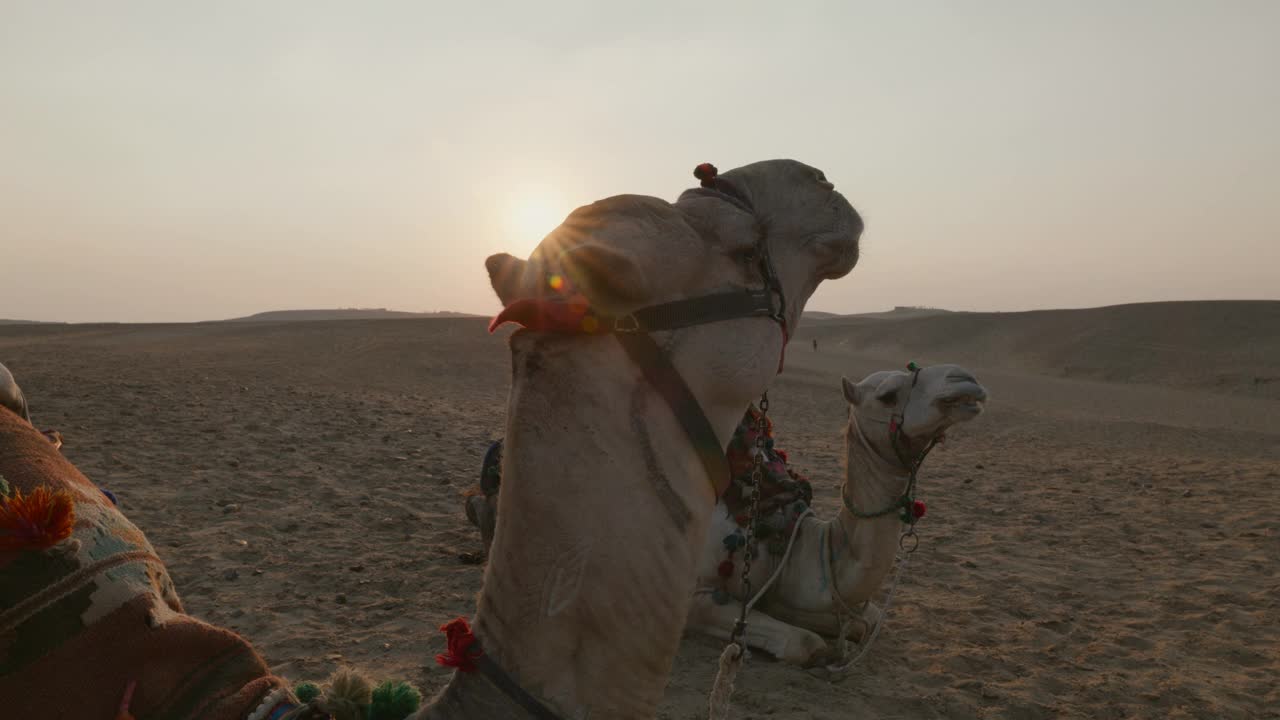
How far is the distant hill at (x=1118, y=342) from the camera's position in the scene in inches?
1122

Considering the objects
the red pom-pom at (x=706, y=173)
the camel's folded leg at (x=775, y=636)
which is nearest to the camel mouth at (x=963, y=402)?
the camel's folded leg at (x=775, y=636)

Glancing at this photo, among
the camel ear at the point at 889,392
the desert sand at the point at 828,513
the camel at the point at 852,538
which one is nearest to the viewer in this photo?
the camel at the point at 852,538

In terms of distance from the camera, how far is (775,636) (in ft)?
13.8

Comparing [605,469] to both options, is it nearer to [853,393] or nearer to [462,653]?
[462,653]

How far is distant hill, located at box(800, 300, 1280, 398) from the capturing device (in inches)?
1122

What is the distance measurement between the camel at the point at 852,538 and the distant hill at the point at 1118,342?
84.1ft

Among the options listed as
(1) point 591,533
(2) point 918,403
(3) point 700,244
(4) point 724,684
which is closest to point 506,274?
(3) point 700,244

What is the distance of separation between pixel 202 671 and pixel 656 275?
109cm

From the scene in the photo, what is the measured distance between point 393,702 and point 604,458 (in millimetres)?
627

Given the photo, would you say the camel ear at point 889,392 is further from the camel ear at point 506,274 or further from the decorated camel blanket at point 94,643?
the decorated camel blanket at point 94,643

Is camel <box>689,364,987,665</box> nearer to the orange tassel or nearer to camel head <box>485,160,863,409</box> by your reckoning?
camel head <box>485,160,863,409</box>

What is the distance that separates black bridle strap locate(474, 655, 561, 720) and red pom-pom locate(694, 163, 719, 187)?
89 cm

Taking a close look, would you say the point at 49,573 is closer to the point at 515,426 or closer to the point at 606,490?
the point at 515,426

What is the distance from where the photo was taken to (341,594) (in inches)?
191
